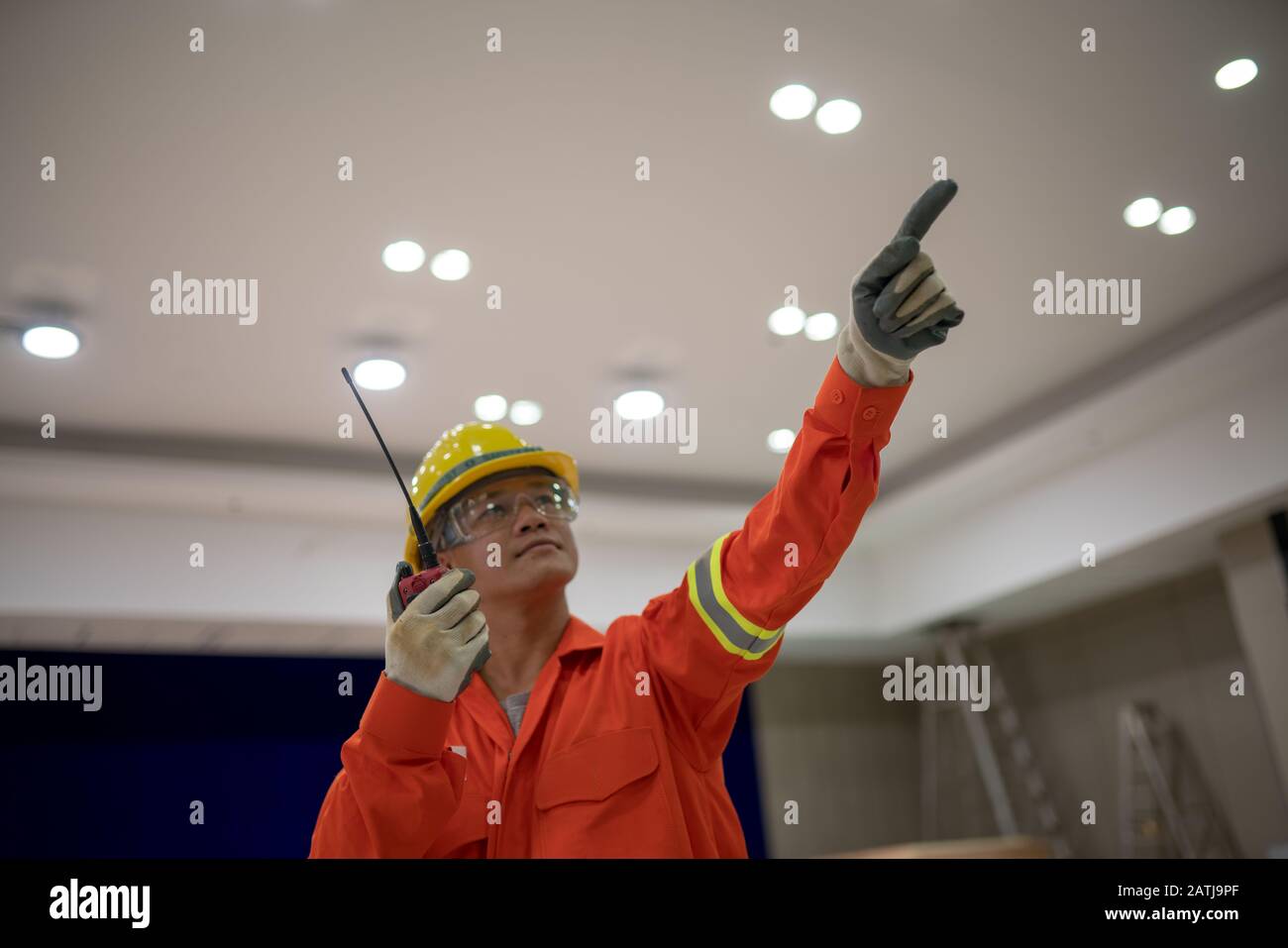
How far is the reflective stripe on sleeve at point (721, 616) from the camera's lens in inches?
68.2

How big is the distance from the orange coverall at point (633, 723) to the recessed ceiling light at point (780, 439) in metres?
4.45

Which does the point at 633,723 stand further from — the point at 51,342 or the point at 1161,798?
the point at 1161,798

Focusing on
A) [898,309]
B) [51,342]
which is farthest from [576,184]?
[898,309]

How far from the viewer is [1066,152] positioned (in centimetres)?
408

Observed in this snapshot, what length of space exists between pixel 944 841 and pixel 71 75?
25.7 feet

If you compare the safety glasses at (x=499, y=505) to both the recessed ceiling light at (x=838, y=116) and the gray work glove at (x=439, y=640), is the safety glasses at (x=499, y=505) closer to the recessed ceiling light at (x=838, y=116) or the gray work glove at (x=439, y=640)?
the gray work glove at (x=439, y=640)

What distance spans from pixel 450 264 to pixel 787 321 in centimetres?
157

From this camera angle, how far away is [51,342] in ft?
15.5

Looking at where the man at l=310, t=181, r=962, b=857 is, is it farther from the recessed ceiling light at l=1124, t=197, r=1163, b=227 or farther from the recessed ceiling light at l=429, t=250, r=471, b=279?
the recessed ceiling light at l=1124, t=197, r=1163, b=227

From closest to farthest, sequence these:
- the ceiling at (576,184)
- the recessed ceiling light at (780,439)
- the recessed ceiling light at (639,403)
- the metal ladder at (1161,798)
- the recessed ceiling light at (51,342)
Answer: the ceiling at (576,184), the recessed ceiling light at (51,342), the recessed ceiling light at (639,403), the recessed ceiling light at (780,439), the metal ladder at (1161,798)

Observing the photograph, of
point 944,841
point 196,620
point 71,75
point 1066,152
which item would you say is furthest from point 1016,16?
point 944,841

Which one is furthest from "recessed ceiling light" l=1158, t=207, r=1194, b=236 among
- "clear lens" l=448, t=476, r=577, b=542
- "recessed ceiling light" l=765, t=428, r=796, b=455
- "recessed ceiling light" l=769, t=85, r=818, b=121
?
"clear lens" l=448, t=476, r=577, b=542

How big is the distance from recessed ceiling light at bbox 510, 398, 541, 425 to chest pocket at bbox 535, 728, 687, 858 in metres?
4.09

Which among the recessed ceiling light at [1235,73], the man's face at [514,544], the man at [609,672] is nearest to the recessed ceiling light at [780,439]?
the recessed ceiling light at [1235,73]
